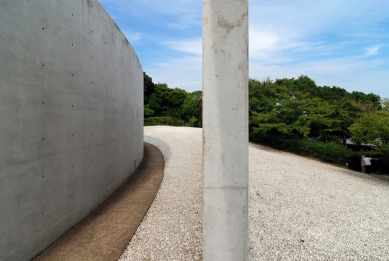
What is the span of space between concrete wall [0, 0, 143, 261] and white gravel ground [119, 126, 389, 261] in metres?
1.32

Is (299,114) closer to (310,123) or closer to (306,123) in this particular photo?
(306,123)

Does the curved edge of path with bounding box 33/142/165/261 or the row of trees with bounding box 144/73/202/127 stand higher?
the row of trees with bounding box 144/73/202/127

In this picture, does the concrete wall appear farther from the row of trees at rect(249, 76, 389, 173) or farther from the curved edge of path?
the row of trees at rect(249, 76, 389, 173)

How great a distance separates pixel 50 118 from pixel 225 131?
266 centimetres

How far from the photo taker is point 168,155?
9.94 meters

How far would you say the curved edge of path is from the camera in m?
3.19

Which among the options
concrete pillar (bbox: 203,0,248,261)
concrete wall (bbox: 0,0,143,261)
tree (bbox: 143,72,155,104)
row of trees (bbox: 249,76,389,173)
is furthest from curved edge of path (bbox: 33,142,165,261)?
tree (bbox: 143,72,155,104)

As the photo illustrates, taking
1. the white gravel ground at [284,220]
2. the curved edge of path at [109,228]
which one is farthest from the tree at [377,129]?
the curved edge of path at [109,228]

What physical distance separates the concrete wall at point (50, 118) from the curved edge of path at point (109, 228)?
0.17m

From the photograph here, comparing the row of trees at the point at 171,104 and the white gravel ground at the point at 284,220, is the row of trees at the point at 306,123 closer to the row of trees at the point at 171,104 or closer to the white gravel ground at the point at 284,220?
the white gravel ground at the point at 284,220

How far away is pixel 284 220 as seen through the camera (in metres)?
4.65

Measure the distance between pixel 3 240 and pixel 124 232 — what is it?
177 centimetres

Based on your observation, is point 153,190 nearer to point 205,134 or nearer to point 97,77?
point 97,77

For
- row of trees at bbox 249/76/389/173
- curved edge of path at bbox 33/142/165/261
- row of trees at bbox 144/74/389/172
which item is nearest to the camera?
curved edge of path at bbox 33/142/165/261
